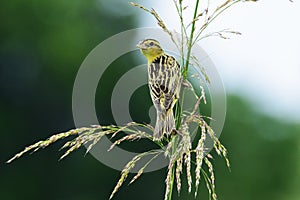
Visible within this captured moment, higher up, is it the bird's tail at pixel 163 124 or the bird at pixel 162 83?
the bird at pixel 162 83

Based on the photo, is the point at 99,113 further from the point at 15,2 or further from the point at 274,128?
the point at 274,128

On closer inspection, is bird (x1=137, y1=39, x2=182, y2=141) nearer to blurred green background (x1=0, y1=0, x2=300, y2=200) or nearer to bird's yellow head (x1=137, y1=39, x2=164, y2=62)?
bird's yellow head (x1=137, y1=39, x2=164, y2=62)

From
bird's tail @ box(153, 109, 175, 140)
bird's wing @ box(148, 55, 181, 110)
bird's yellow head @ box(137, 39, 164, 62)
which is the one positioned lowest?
bird's tail @ box(153, 109, 175, 140)

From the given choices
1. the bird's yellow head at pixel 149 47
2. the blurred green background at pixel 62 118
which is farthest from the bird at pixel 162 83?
the blurred green background at pixel 62 118

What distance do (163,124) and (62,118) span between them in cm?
908

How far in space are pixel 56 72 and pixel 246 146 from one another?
4.73m

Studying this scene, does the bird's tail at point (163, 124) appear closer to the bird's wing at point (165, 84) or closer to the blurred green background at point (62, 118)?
the bird's wing at point (165, 84)

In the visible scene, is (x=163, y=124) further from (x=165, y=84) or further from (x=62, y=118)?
(x=62, y=118)

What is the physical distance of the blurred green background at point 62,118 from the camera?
985 cm

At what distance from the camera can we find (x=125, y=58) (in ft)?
33.0

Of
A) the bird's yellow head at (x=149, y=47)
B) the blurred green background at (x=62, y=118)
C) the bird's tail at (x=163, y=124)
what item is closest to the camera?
the bird's tail at (x=163, y=124)

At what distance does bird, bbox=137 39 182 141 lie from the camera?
0.85m

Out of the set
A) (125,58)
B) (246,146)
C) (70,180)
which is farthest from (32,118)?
(246,146)

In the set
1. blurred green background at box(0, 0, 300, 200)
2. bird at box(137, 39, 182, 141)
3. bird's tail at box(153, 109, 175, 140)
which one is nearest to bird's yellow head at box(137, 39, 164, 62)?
bird at box(137, 39, 182, 141)
